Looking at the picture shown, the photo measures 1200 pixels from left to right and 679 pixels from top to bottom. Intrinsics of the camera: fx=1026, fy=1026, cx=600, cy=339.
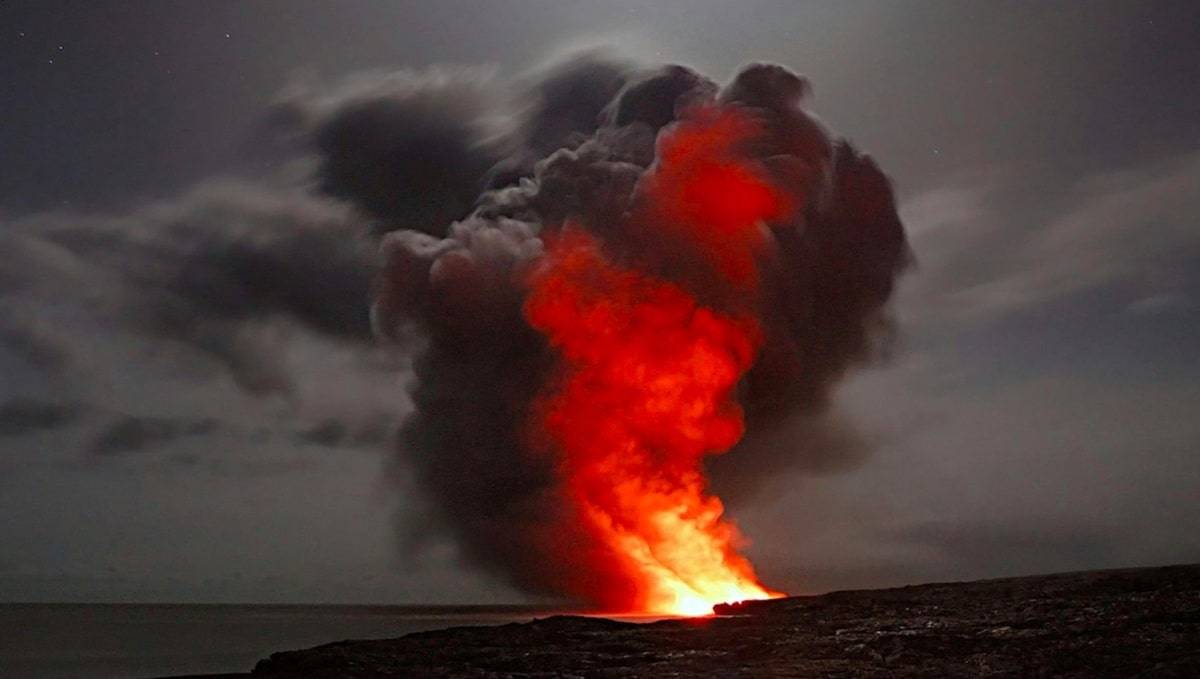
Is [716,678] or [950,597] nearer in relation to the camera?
[716,678]

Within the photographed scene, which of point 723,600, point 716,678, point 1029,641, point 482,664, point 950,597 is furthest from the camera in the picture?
point 723,600

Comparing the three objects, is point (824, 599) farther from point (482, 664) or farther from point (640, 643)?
point (482, 664)

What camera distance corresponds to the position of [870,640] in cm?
3384

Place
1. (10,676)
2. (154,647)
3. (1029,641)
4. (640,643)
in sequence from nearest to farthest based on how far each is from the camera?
1. (1029,641)
2. (640,643)
3. (10,676)
4. (154,647)

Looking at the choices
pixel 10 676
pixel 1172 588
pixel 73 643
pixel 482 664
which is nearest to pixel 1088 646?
pixel 1172 588

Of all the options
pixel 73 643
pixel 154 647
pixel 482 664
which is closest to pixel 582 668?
pixel 482 664

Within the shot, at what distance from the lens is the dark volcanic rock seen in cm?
2967

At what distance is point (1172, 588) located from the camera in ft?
120

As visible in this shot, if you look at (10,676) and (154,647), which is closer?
(10,676)

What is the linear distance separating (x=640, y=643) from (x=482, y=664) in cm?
578

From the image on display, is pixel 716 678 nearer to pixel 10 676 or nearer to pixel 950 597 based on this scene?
pixel 950 597

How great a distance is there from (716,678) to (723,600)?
72.5 ft

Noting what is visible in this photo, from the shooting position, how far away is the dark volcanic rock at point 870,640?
29.7m

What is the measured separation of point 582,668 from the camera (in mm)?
32562
